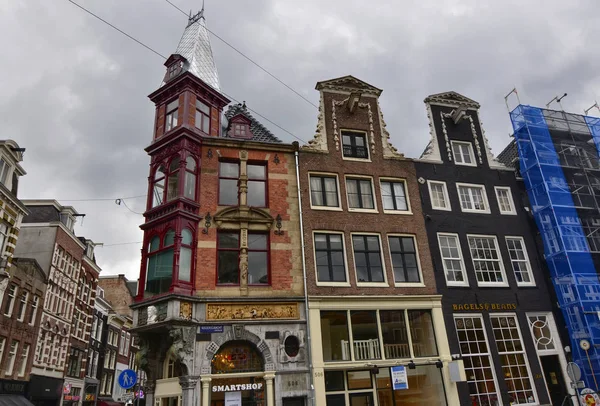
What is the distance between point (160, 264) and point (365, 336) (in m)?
9.68

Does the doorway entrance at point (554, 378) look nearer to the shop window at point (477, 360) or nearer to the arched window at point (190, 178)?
the shop window at point (477, 360)

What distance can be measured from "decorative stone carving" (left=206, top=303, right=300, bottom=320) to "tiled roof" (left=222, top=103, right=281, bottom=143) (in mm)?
8604

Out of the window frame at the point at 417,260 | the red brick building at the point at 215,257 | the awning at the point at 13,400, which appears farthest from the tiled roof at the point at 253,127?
the awning at the point at 13,400

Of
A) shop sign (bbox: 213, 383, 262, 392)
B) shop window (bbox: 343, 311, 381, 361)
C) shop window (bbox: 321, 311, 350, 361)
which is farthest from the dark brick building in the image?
shop sign (bbox: 213, 383, 262, 392)

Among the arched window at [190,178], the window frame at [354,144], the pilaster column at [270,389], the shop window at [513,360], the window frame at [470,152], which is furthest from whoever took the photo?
the window frame at [470,152]

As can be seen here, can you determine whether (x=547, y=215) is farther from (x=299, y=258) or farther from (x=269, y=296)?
(x=269, y=296)

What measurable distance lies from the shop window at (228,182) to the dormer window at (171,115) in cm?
315

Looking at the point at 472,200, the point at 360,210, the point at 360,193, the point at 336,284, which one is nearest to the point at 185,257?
the point at 336,284

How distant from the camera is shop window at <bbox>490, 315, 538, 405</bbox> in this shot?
1989cm

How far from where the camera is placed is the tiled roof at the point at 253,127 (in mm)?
22719

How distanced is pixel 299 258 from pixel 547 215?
582 inches

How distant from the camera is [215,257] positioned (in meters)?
18.8

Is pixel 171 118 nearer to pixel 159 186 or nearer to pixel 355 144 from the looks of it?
pixel 159 186

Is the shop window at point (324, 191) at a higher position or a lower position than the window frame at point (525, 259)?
higher
